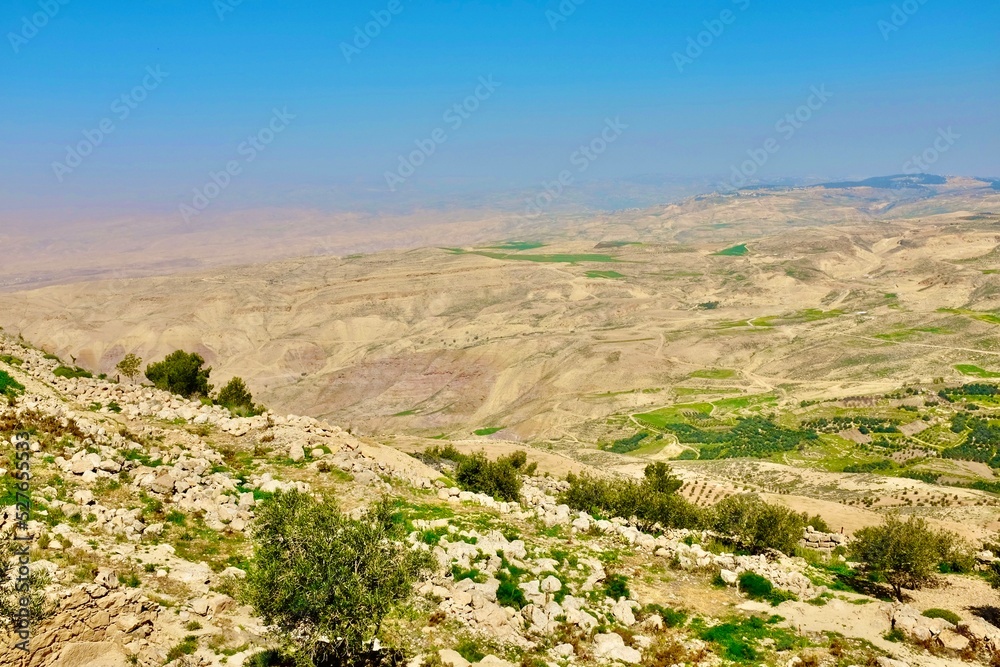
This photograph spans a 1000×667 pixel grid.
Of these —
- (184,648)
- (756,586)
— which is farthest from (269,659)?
(756,586)

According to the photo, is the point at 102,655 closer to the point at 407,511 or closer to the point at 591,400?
the point at 407,511

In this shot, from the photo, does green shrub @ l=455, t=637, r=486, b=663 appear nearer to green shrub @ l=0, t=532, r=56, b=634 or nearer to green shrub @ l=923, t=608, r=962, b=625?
green shrub @ l=0, t=532, r=56, b=634

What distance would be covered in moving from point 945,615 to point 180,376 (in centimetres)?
4812

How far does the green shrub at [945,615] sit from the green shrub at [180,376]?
46.5 m

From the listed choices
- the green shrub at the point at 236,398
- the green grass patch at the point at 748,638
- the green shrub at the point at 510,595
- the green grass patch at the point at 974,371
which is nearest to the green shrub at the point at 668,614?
the green grass patch at the point at 748,638

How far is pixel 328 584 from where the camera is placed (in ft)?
44.7

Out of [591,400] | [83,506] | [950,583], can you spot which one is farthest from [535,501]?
[591,400]

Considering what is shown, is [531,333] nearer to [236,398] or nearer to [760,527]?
[236,398]

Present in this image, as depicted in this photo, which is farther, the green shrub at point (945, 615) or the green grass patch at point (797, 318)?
the green grass patch at point (797, 318)

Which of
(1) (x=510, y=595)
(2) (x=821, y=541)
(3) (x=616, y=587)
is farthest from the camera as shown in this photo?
(2) (x=821, y=541)

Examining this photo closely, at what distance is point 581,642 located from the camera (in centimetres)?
1856

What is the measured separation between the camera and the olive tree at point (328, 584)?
44.5 ft

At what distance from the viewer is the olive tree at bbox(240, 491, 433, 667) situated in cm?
1358

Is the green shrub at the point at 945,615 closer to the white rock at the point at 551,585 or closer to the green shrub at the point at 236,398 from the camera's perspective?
the white rock at the point at 551,585
